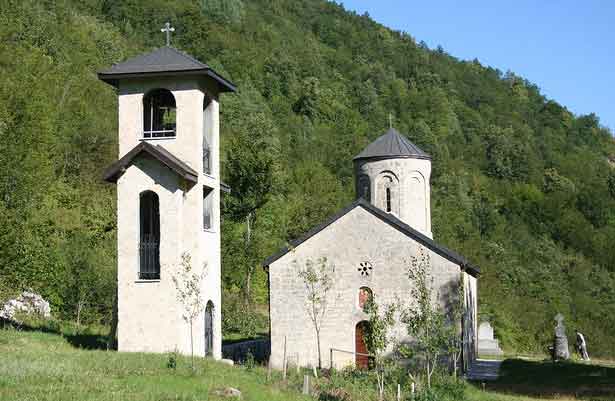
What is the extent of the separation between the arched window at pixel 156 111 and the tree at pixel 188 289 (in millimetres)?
3553

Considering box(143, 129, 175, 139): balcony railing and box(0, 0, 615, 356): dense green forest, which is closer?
box(143, 129, 175, 139): balcony railing

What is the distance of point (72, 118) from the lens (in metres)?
43.6

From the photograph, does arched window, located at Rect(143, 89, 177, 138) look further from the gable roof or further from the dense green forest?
the gable roof

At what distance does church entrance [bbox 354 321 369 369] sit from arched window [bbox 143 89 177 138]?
849 centimetres

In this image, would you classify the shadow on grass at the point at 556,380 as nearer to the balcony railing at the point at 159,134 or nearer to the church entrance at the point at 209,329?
the church entrance at the point at 209,329

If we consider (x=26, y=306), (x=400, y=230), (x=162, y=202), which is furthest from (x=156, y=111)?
(x=26, y=306)

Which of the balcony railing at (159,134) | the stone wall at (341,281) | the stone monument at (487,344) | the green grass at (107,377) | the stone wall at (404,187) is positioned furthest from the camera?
the stone monument at (487,344)

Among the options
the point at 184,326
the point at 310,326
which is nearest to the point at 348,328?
the point at 310,326

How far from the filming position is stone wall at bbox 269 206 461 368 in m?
26.5

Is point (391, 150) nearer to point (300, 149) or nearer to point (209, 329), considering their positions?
point (209, 329)

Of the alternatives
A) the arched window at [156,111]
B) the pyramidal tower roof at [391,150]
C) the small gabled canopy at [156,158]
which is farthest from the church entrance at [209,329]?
the pyramidal tower roof at [391,150]

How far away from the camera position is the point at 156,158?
2225cm

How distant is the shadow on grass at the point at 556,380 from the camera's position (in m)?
22.8

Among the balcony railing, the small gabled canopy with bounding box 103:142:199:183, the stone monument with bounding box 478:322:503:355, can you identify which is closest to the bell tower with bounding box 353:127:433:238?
the stone monument with bounding box 478:322:503:355
